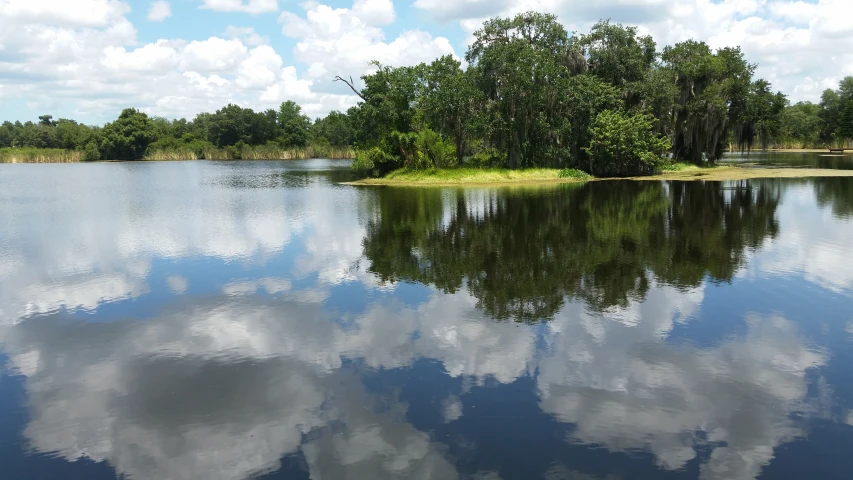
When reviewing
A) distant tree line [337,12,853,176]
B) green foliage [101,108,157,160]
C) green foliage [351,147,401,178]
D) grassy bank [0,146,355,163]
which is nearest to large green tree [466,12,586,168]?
distant tree line [337,12,853,176]

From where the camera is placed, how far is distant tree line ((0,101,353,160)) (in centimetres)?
11631

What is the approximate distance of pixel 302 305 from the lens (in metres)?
13.2

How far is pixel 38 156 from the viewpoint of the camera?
114688mm

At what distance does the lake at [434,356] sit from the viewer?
7070 millimetres

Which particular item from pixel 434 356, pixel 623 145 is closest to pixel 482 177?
pixel 623 145

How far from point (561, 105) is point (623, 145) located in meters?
6.14

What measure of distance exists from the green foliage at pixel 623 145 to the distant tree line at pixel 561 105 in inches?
4.1

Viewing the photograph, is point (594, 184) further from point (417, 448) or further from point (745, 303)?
point (417, 448)

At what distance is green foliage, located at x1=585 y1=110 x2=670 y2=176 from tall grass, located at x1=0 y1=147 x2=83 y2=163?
11147cm

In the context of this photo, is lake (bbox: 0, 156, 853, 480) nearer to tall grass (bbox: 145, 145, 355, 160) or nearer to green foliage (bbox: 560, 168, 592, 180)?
green foliage (bbox: 560, 168, 592, 180)

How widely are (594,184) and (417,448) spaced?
130ft

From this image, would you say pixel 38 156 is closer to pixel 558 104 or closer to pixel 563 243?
pixel 558 104

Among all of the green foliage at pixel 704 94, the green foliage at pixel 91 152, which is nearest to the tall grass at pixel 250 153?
the green foliage at pixel 91 152

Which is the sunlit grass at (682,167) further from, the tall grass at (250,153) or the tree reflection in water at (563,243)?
the tall grass at (250,153)
